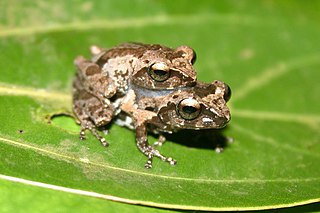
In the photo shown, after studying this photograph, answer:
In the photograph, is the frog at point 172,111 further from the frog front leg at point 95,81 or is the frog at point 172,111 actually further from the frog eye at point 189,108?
the frog front leg at point 95,81

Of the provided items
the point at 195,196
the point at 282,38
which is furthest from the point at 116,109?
the point at 282,38

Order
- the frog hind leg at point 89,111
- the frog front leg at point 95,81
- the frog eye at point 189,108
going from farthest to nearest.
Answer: the frog front leg at point 95,81 < the frog hind leg at point 89,111 < the frog eye at point 189,108

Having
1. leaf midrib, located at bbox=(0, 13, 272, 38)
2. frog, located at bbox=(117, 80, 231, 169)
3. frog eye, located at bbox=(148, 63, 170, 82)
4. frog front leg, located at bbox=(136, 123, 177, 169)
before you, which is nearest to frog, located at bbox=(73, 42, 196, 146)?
frog eye, located at bbox=(148, 63, 170, 82)

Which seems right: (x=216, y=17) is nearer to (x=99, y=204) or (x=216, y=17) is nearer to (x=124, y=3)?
(x=124, y=3)

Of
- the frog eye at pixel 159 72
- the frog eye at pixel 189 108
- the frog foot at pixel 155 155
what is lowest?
the frog foot at pixel 155 155

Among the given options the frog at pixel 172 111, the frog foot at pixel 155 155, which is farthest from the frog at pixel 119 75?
the frog foot at pixel 155 155

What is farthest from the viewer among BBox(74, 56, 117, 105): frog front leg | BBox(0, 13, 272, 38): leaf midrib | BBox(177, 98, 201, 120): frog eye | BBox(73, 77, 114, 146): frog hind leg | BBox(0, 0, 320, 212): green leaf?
BBox(0, 13, 272, 38): leaf midrib

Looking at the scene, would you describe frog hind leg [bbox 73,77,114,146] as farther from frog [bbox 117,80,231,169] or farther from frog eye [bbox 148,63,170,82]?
frog eye [bbox 148,63,170,82]
